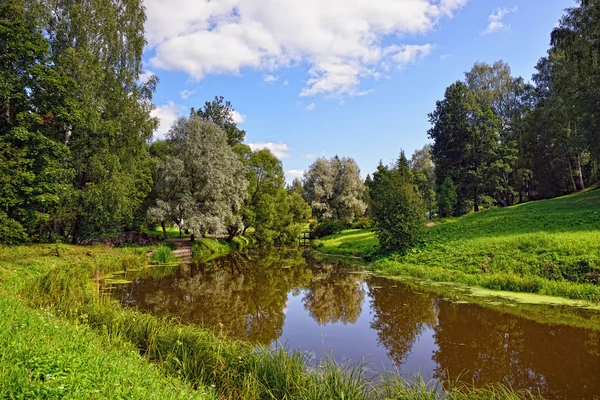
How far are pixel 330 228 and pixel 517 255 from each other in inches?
1084

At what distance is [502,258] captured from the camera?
A: 16.6 m

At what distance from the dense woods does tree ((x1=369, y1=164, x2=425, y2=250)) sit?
87 mm

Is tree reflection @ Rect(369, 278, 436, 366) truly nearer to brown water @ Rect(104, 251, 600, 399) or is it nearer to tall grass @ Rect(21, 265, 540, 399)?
brown water @ Rect(104, 251, 600, 399)

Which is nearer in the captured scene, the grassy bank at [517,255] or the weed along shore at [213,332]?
the weed along shore at [213,332]

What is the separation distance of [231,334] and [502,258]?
44.5 feet

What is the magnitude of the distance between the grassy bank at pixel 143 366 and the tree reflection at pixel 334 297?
4.84 m

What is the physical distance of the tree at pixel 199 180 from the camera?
29.1 m

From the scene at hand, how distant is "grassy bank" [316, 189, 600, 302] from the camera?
45.4 ft

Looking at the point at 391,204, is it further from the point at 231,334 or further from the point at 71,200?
the point at 71,200

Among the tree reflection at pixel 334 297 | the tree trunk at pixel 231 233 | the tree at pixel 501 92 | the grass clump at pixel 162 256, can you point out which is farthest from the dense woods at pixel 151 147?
the tree reflection at pixel 334 297

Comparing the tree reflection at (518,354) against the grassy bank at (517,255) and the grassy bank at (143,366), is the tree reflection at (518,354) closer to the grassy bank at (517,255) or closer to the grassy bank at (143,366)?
the grassy bank at (143,366)

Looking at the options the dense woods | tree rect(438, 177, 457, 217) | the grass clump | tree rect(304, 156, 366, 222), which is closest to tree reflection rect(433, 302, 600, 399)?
the dense woods

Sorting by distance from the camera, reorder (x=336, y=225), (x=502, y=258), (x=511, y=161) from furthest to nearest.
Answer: (x=336, y=225) → (x=511, y=161) → (x=502, y=258)

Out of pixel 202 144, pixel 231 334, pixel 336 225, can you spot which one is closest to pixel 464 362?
pixel 231 334
